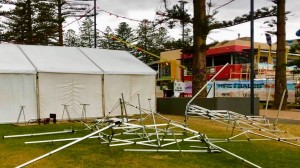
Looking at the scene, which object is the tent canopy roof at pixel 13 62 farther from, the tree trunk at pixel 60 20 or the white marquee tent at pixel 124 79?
the tree trunk at pixel 60 20

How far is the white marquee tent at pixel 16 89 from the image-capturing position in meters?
14.4

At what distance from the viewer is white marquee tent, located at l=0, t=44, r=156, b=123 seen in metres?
14.6

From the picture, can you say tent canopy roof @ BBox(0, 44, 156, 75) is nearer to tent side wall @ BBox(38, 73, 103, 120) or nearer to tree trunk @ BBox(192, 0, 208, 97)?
tent side wall @ BBox(38, 73, 103, 120)

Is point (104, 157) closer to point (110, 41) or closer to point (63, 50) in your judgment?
point (63, 50)

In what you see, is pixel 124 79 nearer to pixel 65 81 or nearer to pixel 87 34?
pixel 65 81

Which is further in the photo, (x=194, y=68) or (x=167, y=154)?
(x=194, y=68)

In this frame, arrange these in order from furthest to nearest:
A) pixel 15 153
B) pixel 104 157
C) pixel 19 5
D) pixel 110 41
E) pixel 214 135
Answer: pixel 110 41, pixel 19 5, pixel 214 135, pixel 15 153, pixel 104 157

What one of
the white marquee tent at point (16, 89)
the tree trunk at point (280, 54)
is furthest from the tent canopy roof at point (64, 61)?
the tree trunk at point (280, 54)

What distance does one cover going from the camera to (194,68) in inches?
719

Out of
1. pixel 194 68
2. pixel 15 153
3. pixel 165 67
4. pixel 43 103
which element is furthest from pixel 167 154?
pixel 165 67

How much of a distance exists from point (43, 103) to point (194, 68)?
681 centimetres

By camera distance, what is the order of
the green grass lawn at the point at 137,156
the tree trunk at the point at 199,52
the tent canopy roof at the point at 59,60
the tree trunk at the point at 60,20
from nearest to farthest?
the green grass lawn at the point at 137,156, the tent canopy roof at the point at 59,60, the tree trunk at the point at 199,52, the tree trunk at the point at 60,20

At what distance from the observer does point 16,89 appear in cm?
1463

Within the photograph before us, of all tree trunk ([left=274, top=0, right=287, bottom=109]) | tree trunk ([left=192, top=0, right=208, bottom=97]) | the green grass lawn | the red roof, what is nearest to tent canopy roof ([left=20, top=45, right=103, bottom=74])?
tree trunk ([left=192, top=0, right=208, bottom=97])
